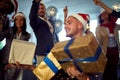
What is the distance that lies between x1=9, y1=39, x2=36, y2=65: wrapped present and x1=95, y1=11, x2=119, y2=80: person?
4.73 feet

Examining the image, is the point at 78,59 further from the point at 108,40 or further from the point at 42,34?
the point at 108,40

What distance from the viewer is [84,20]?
2.26 meters

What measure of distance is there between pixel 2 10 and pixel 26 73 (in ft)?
3.69

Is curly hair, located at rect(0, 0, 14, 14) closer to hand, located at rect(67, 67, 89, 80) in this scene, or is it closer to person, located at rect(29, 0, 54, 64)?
person, located at rect(29, 0, 54, 64)

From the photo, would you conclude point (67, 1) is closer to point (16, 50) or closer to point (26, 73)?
point (26, 73)

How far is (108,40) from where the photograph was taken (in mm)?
3842

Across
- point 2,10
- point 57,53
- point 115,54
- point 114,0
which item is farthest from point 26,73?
point 114,0

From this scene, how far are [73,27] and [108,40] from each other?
1.88 meters

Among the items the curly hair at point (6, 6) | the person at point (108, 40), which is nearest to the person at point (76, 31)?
the curly hair at point (6, 6)

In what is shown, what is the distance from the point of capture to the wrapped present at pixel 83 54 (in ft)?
5.57

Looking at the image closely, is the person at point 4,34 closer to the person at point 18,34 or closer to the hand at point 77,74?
the person at point 18,34

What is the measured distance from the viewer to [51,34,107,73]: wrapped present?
1.70 metres

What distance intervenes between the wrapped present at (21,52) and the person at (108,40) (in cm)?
144

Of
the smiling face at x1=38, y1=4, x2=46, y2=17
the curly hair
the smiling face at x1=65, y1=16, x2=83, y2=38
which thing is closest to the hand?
the smiling face at x1=65, y1=16, x2=83, y2=38
